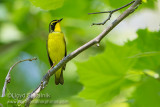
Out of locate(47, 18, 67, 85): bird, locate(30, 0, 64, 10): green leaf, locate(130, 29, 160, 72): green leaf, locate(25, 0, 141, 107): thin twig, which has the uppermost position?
locate(47, 18, 67, 85): bird

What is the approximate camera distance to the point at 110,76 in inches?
94.0

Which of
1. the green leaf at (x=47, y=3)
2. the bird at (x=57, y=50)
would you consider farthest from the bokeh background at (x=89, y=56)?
the bird at (x=57, y=50)

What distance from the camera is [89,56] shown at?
256cm

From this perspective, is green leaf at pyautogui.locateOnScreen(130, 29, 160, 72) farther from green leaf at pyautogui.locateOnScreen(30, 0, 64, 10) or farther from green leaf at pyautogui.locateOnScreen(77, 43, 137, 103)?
green leaf at pyautogui.locateOnScreen(30, 0, 64, 10)

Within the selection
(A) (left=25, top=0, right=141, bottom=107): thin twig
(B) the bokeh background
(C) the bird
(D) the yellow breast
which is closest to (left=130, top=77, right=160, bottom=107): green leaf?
(B) the bokeh background

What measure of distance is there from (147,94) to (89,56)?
0.60 metres

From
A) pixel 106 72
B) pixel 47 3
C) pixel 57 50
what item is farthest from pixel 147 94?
pixel 57 50

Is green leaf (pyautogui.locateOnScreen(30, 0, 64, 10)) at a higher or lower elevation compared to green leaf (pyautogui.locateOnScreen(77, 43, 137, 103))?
higher

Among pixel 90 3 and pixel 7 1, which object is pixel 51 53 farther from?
pixel 7 1

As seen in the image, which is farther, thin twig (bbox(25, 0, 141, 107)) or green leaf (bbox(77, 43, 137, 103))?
green leaf (bbox(77, 43, 137, 103))

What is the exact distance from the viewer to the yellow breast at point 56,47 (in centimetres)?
352

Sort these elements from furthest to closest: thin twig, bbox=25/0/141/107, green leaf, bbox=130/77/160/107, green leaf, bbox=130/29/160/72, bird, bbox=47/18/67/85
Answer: bird, bbox=47/18/67/85 < green leaf, bbox=130/77/160/107 < green leaf, bbox=130/29/160/72 < thin twig, bbox=25/0/141/107

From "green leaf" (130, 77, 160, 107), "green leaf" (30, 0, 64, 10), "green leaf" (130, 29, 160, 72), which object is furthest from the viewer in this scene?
"green leaf" (130, 77, 160, 107)

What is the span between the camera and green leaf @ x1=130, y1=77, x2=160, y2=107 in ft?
8.20
